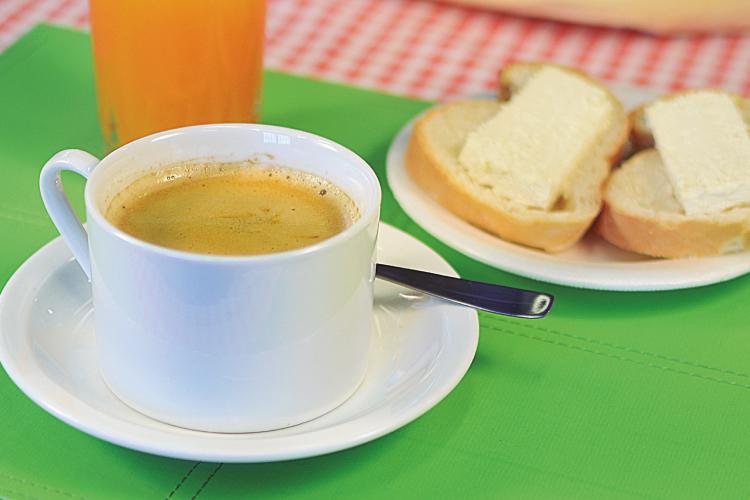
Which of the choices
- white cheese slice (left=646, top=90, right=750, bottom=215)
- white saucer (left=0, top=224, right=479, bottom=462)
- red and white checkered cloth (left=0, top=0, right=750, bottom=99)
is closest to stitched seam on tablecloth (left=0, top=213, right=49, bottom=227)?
white saucer (left=0, top=224, right=479, bottom=462)

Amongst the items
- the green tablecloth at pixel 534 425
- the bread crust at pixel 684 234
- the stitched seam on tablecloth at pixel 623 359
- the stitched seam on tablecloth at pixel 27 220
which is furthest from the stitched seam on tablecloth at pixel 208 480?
the bread crust at pixel 684 234

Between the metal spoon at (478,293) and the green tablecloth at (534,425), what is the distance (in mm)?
70

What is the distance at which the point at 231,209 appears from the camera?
92 cm

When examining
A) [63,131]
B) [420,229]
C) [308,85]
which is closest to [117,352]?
[420,229]

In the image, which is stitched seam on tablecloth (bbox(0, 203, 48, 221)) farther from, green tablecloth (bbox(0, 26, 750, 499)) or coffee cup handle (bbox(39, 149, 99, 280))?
coffee cup handle (bbox(39, 149, 99, 280))

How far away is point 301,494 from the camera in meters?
0.85

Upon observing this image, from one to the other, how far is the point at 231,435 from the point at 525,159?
622 mm

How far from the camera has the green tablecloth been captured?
860 mm

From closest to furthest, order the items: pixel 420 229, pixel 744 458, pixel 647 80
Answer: pixel 744 458 → pixel 420 229 → pixel 647 80

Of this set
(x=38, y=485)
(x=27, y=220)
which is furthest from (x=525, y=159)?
(x=38, y=485)

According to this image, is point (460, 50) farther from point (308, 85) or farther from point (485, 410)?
point (485, 410)

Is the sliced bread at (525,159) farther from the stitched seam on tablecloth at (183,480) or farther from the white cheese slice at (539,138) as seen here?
the stitched seam on tablecloth at (183,480)

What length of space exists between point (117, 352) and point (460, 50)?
1.18m

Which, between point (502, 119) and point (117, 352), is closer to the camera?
point (117, 352)
